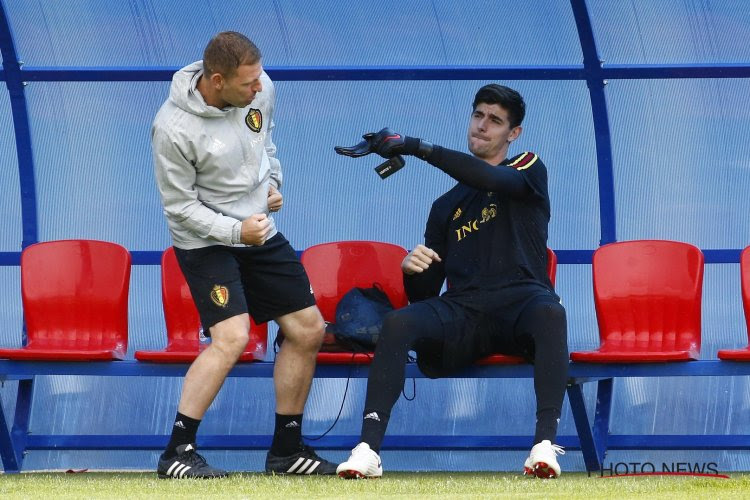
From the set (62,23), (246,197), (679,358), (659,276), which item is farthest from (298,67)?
(679,358)

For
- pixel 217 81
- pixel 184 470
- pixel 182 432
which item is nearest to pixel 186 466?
pixel 184 470

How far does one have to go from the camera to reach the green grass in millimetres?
4484

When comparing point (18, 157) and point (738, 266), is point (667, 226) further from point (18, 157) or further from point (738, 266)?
point (18, 157)

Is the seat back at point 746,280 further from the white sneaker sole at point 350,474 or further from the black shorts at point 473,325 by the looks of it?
the white sneaker sole at point 350,474

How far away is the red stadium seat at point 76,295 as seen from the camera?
6.68 metres

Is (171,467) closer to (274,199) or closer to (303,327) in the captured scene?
(303,327)

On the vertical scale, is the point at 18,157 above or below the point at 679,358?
above

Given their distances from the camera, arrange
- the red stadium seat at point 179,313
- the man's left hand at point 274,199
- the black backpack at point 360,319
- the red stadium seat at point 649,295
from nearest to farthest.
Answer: the man's left hand at point 274,199 → the black backpack at point 360,319 → the red stadium seat at point 649,295 → the red stadium seat at point 179,313

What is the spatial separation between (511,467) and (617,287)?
1.21 meters

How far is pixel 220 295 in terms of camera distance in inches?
213

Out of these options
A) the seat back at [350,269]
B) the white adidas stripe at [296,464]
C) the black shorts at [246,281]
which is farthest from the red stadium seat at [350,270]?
the white adidas stripe at [296,464]

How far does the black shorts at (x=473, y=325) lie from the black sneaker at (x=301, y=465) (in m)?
0.62

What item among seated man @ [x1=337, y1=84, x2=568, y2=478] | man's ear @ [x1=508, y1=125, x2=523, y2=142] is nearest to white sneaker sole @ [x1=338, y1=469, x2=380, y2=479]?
seated man @ [x1=337, y1=84, x2=568, y2=478]

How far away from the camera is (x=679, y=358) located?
5.72m
